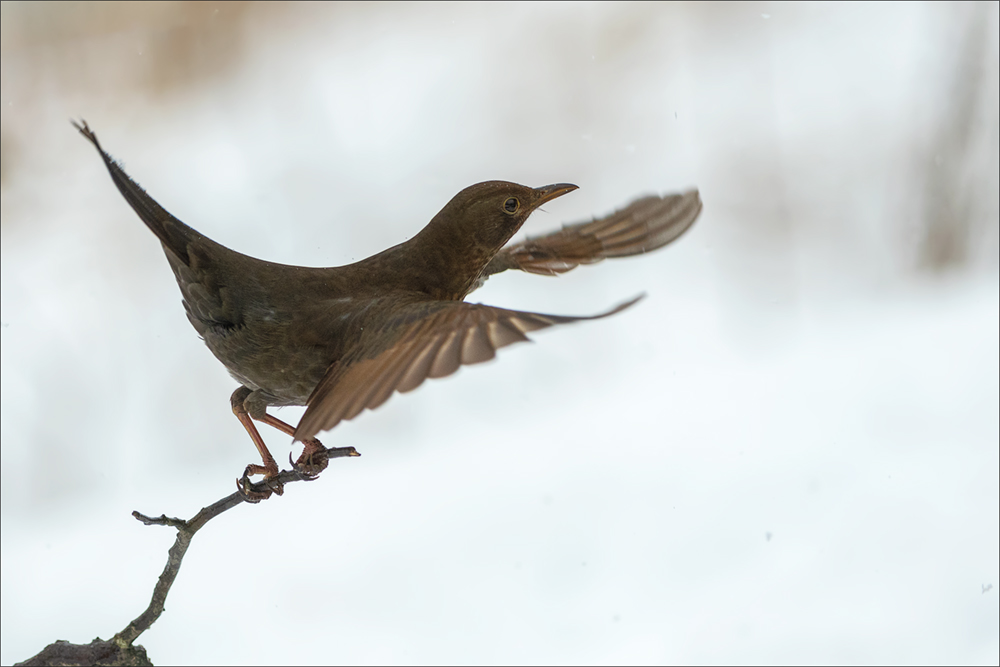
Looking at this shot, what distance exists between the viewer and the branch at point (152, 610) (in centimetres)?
182

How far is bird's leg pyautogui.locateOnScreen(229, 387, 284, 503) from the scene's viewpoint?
1933 millimetres

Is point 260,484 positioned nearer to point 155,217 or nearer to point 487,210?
point 155,217

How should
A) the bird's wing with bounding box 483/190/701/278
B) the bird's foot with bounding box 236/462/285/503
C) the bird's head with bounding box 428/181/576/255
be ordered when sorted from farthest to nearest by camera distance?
1. the bird's wing with bounding box 483/190/701/278
2. the bird's head with bounding box 428/181/576/255
3. the bird's foot with bounding box 236/462/285/503

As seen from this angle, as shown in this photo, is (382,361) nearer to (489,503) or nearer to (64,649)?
(64,649)

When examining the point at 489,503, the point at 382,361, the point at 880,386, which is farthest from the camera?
the point at 880,386

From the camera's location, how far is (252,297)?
6.39ft

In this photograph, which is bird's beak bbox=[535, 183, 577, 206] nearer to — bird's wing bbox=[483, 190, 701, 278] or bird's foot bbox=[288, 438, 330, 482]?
bird's wing bbox=[483, 190, 701, 278]

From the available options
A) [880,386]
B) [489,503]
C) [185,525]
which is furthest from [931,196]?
[185,525]

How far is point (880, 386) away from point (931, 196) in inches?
42.6

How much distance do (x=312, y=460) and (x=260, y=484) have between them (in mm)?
120

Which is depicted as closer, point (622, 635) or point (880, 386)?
point (622, 635)

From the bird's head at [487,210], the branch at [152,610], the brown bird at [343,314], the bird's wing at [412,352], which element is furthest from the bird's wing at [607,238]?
the branch at [152,610]

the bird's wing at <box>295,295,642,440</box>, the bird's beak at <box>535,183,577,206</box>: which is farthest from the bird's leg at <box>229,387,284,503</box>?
the bird's beak at <box>535,183,577,206</box>

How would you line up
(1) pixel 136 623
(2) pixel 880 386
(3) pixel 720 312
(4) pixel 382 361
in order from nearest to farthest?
1. (4) pixel 382 361
2. (1) pixel 136 623
3. (2) pixel 880 386
4. (3) pixel 720 312
